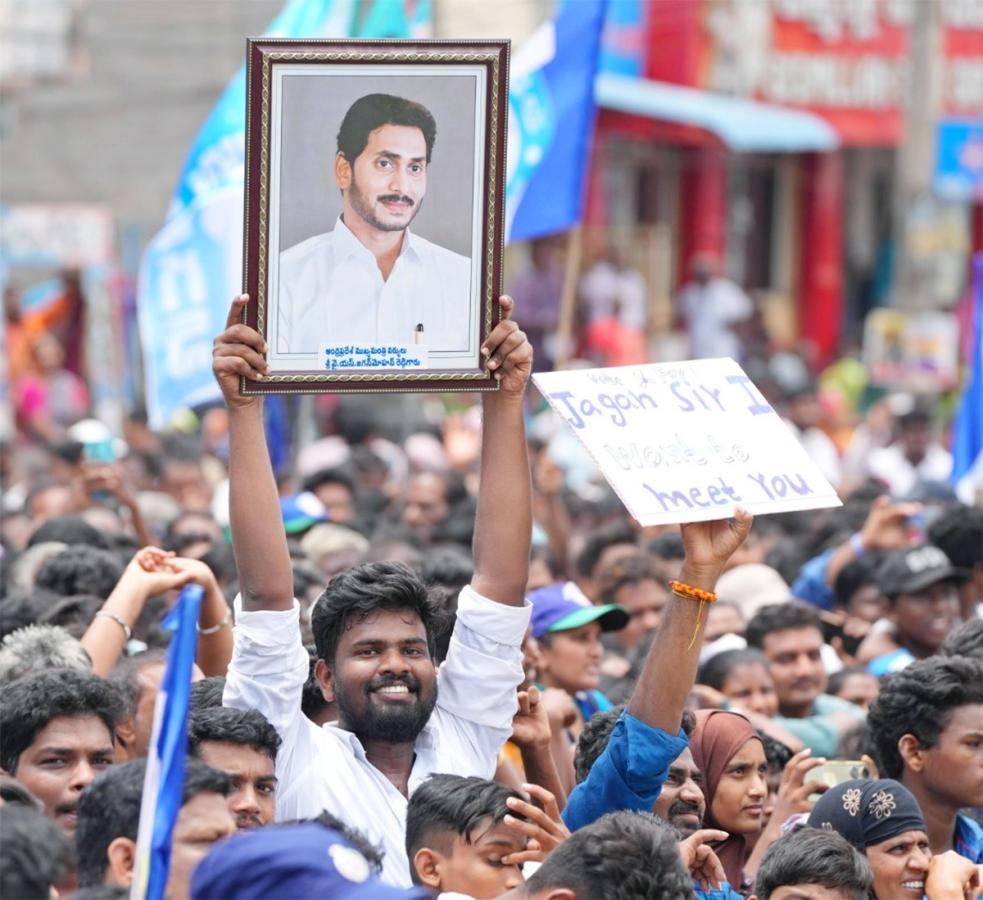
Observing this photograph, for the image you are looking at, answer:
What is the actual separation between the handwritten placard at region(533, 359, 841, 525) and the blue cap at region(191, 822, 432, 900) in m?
1.60

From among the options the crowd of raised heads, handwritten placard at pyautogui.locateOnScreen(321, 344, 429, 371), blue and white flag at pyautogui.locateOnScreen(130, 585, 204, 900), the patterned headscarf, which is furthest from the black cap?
blue and white flag at pyautogui.locateOnScreen(130, 585, 204, 900)

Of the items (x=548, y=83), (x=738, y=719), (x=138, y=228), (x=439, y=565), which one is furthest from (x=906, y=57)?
(x=738, y=719)

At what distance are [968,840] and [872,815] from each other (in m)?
0.73

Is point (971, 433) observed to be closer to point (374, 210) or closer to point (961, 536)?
point (961, 536)

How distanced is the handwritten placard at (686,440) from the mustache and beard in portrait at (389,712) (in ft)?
2.25

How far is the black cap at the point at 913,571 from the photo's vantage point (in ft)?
27.2

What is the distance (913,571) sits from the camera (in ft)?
27.6

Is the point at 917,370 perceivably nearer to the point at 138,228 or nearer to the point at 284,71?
the point at 138,228

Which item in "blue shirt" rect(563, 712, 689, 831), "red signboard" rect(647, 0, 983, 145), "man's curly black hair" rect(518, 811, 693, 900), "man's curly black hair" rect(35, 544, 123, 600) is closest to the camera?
"man's curly black hair" rect(518, 811, 693, 900)

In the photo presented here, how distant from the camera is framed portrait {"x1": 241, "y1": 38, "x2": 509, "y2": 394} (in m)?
4.95

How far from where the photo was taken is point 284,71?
4.93 meters

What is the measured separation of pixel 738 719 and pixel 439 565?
220 cm

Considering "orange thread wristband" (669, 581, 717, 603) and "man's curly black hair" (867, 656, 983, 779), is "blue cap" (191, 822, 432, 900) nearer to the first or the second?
"orange thread wristband" (669, 581, 717, 603)

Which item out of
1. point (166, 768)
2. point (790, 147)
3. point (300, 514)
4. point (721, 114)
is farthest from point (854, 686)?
point (790, 147)
